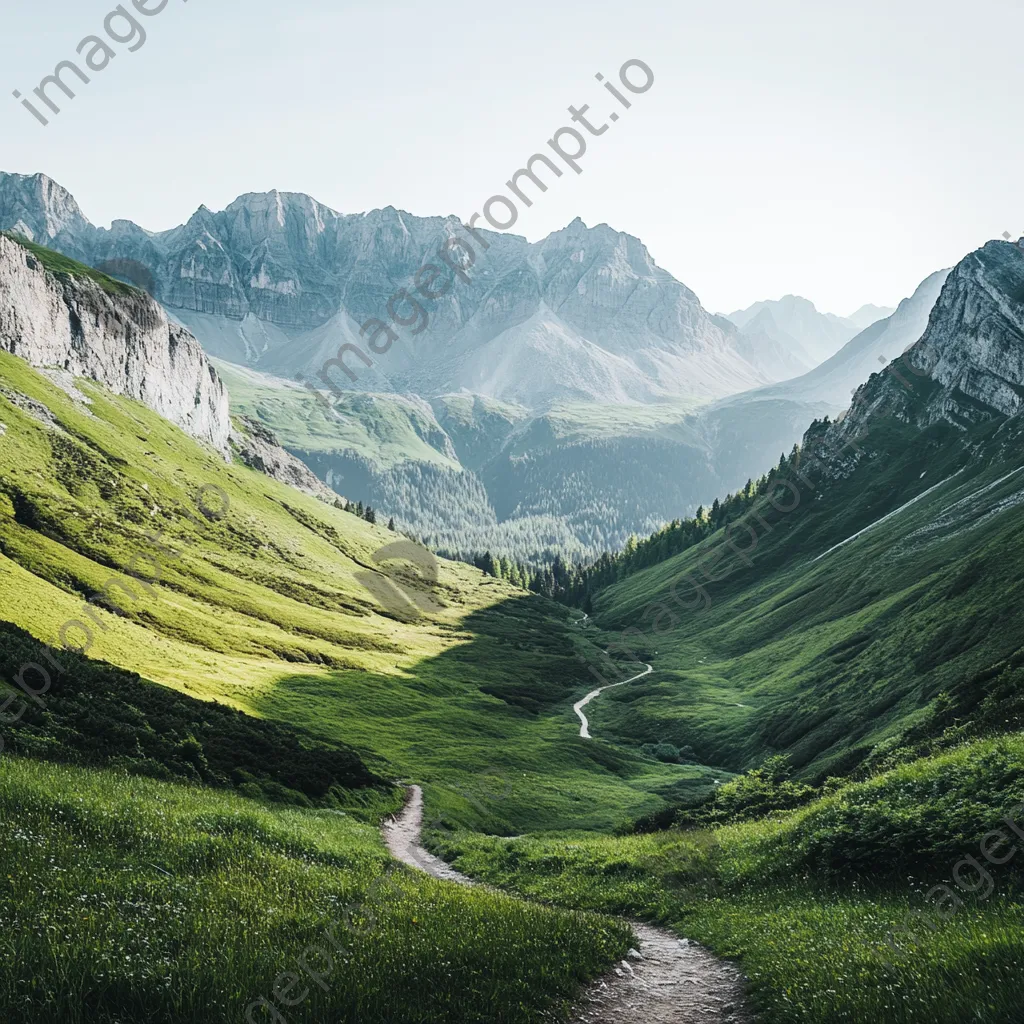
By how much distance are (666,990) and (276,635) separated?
11208 cm

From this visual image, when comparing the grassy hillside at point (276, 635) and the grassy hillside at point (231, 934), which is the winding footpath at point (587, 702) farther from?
the grassy hillside at point (231, 934)

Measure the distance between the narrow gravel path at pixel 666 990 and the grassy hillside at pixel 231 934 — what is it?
0.46 meters

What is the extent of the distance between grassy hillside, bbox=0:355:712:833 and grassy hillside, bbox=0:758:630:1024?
3763 cm

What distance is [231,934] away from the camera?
1086 cm

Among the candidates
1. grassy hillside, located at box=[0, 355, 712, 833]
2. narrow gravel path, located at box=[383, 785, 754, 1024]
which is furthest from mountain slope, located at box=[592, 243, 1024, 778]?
narrow gravel path, located at box=[383, 785, 754, 1024]

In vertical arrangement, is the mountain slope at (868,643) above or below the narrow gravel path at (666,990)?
above

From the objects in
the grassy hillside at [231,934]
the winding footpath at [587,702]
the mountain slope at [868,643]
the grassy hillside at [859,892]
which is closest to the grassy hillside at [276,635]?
the winding footpath at [587,702]

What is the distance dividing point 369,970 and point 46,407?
188892 mm

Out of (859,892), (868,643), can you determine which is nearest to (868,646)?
(868,643)

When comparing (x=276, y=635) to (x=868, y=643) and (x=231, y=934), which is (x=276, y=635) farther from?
(x=231, y=934)

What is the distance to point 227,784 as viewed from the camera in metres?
35.8

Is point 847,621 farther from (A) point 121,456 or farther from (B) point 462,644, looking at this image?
(A) point 121,456

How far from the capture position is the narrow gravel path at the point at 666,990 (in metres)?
12.0

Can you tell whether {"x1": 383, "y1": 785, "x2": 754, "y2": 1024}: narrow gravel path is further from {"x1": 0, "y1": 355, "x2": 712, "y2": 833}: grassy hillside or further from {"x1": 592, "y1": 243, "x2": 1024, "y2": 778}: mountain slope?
{"x1": 0, "y1": 355, "x2": 712, "y2": 833}: grassy hillside
